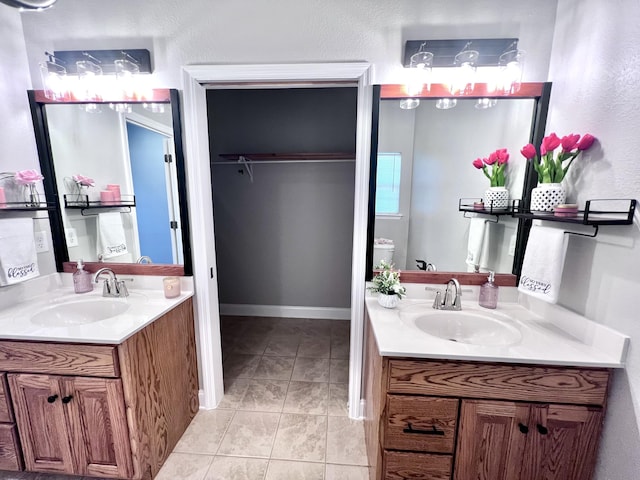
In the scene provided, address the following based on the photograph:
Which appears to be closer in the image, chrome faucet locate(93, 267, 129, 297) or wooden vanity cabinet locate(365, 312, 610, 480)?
wooden vanity cabinet locate(365, 312, 610, 480)

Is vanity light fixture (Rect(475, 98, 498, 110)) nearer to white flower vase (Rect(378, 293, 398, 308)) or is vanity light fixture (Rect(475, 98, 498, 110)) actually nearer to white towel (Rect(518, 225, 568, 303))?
white towel (Rect(518, 225, 568, 303))

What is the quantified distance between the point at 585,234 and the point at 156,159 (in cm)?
232

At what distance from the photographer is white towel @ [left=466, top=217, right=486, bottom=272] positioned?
1626 mm

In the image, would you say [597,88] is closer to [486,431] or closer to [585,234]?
[585,234]

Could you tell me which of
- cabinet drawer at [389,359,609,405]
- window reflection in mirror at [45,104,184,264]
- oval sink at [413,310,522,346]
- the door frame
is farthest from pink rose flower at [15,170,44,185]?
oval sink at [413,310,522,346]

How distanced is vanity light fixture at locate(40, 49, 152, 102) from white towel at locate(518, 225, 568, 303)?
88.1 inches

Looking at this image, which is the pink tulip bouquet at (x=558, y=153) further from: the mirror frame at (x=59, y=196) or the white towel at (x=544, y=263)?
the mirror frame at (x=59, y=196)

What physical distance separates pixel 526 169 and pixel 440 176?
0.44 meters

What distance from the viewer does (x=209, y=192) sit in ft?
5.75

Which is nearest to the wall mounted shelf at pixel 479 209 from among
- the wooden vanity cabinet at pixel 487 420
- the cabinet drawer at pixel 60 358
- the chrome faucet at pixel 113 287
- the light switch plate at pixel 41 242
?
the wooden vanity cabinet at pixel 487 420

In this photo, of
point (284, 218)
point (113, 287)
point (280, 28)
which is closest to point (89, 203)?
point (113, 287)

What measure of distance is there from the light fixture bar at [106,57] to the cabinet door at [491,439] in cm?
235

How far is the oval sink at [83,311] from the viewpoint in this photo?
1.53 m

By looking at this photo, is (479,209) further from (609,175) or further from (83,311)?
(83,311)
